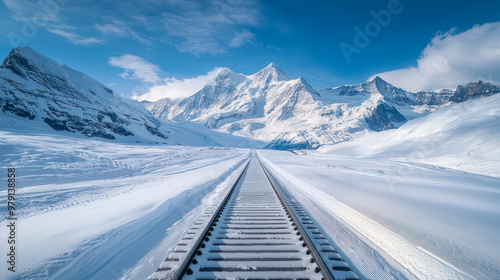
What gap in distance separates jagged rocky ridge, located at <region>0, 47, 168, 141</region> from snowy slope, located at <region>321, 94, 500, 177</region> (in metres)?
92.6

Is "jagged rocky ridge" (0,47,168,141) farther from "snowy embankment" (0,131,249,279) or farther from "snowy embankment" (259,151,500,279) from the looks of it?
"snowy embankment" (259,151,500,279)

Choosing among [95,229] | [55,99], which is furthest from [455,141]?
[55,99]

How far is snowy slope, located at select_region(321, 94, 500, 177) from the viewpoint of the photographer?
1947 cm

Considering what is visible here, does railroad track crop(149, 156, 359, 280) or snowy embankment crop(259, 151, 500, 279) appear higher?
railroad track crop(149, 156, 359, 280)

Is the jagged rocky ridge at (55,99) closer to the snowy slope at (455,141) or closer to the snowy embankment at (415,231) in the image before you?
the snowy embankment at (415,231)

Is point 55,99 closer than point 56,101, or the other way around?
point 56,101

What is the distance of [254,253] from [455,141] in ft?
113

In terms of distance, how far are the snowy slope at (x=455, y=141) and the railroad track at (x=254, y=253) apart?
2278 cm

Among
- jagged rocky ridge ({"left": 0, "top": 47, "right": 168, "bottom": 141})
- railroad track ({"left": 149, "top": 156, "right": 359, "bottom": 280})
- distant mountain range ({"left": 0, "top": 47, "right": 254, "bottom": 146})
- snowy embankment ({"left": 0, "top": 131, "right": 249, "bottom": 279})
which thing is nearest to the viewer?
railroad track ({"left": 149, "top": 156, "right": 359, "bottom": 280})

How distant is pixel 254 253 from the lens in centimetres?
355

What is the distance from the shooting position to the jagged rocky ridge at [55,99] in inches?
2518

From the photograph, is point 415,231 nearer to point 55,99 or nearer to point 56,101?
point 56,101

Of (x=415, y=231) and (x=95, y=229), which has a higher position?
(x=95, y=229)

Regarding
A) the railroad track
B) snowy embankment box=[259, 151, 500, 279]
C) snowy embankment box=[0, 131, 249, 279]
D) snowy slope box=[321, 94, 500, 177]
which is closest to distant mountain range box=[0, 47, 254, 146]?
snowy embankment box=[0, 131, 249, 279]
